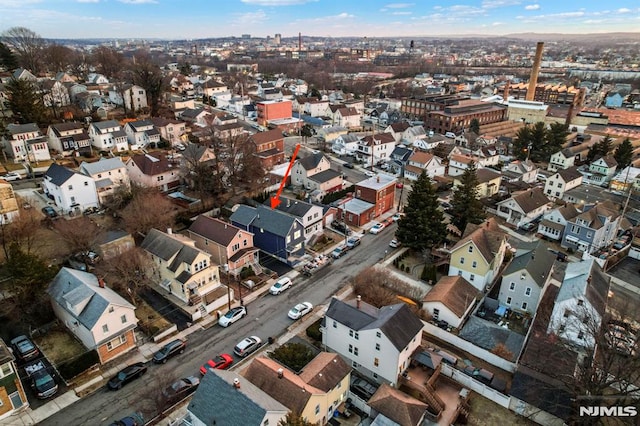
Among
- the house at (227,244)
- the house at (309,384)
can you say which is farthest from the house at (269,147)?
the house at (309,384)

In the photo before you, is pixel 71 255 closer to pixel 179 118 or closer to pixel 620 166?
pixel 179 118

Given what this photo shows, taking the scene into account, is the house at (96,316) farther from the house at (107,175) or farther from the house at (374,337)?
the house at (107,175)

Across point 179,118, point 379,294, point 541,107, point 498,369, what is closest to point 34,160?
point 179,118

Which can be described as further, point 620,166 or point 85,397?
point 620,166

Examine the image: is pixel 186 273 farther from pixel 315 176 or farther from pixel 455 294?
pixel 315 176

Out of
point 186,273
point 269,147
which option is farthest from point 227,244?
point 269,147
